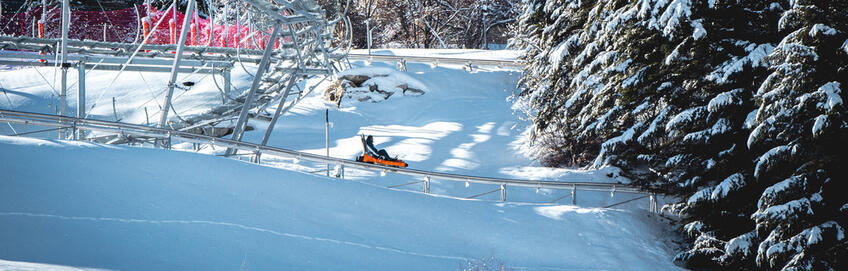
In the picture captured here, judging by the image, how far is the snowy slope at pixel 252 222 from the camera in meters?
10.0

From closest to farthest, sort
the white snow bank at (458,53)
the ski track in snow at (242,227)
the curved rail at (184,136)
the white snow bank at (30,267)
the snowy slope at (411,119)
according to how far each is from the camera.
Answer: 1. the white snow bank at (30,267)
2. the ski track in snow at (242,227)
3. the curved rail at (184,136)
4. the snowy slope at (411,119)
5. the white snow bank at (458,53)

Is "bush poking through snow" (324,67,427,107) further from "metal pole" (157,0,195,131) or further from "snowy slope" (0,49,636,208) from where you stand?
"metal pole" (157,0,195,131)

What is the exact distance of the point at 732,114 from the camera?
14656mm

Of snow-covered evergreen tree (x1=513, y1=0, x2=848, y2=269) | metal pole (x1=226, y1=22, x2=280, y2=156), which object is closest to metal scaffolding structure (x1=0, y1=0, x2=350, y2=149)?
metal pole (x1=226, y1=22, x2=280, y2=156)

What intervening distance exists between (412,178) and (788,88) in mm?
12354

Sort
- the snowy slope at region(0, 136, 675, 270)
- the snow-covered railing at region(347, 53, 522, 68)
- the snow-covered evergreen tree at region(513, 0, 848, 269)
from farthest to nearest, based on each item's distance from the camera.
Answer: the snow-covered railing at region(347, 53, 522, 68), the snow-covered evergreen tree at region(513, 0, 848, 269), the snowy slope at region(0, 136, 675, 270)

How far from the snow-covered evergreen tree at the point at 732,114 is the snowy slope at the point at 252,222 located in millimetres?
1779

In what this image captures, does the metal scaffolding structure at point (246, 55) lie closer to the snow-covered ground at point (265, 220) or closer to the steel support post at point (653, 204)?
the snow-covered ground at point (265, 220)

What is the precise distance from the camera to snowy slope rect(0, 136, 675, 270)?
1001 centimetres

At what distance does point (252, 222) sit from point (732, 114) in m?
10.6

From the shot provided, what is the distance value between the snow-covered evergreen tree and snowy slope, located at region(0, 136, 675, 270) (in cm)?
178

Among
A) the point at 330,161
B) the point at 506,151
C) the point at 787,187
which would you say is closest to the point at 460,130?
the point at 506,151

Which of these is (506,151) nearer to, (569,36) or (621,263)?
(569,36)

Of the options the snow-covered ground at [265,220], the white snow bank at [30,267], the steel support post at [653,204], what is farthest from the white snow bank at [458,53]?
the white snow bank at [30,267]
